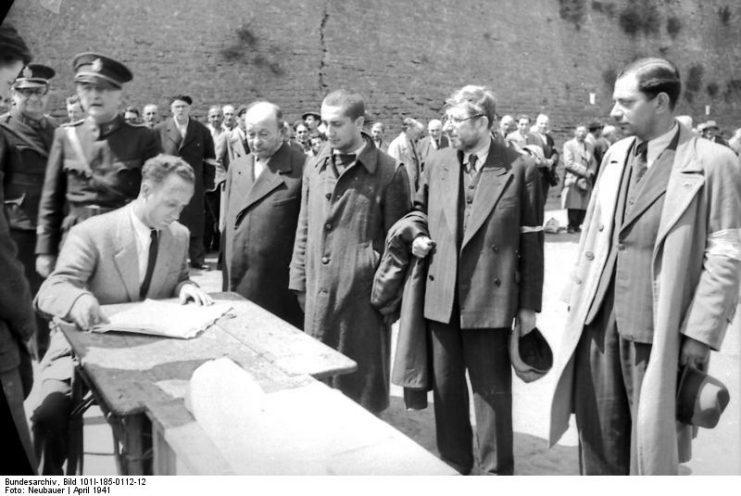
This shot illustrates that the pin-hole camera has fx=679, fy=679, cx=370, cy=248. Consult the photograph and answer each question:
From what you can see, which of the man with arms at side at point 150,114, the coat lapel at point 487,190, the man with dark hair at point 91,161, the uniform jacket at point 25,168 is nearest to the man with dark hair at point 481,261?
the coat lapel at point 487,190

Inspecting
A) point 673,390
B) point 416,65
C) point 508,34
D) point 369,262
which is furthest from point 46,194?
point 508,34

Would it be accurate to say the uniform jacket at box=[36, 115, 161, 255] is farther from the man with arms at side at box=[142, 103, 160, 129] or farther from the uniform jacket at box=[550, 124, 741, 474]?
the uniform jacket at box=[550, 124, 741, 474]

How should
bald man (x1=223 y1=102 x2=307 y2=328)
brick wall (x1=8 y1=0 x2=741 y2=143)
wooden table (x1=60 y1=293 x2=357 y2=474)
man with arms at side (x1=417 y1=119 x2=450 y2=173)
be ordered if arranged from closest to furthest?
wooden table (x1=60 y1=293 x2=357 y2=474)
bald man (x1=223 y1=102 x2=307 y2=328)
brick wall (x1=8 y1=0 x2=741 y2=143)
man with arms at side (x1=417 y1=119 x2=450 y2=173)

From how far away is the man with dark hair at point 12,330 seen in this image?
170 cm

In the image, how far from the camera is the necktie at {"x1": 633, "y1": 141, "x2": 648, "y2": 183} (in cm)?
223

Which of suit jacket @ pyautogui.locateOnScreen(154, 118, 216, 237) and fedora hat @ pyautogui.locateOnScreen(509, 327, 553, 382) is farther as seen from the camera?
suit jacket @ pyautogui.locateOnScreen(154, 118, 216, 237)

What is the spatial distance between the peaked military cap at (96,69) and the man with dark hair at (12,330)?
27.5 inches

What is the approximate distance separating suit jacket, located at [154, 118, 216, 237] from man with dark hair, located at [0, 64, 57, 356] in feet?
3.87

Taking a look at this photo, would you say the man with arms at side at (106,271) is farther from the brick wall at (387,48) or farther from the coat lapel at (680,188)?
the coat lapel at (680,188)

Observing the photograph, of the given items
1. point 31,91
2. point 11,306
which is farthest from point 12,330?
point 31,91

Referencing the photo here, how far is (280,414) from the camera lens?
1649 millimetres

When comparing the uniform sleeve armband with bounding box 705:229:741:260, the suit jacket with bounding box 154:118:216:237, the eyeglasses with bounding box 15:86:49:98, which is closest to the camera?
the uniform sleeve armband with bounding box 705:229:741:260

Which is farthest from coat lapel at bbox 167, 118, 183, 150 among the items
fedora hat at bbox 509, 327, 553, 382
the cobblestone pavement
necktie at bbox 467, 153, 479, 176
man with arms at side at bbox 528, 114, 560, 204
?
man with arms at side at bbox 528, 114, 560, 204

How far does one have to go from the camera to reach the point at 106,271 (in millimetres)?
2250
